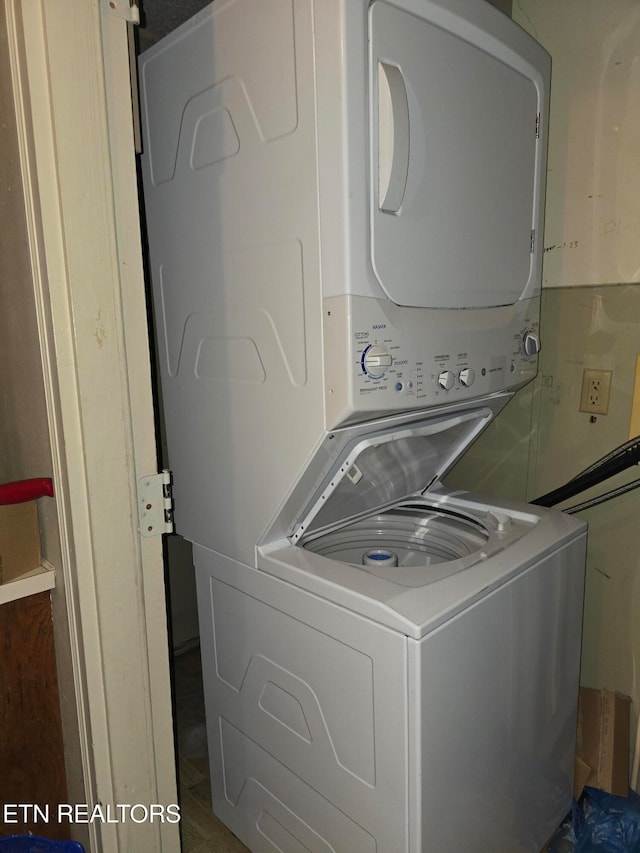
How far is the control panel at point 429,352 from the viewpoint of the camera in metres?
1.28

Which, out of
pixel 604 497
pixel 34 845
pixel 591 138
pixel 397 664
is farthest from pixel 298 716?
pixel 591 138

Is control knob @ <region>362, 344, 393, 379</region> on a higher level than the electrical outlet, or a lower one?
higher

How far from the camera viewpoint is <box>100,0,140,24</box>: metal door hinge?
113cm

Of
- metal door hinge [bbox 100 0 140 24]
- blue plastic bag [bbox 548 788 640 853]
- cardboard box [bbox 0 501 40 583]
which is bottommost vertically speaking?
blue plastic bag [bbox 548 788 640 853]

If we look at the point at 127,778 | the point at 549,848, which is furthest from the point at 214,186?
the point at 549,848

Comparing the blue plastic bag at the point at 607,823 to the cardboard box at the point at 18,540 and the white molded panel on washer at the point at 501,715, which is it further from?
the cardboard box at the point at 18,540

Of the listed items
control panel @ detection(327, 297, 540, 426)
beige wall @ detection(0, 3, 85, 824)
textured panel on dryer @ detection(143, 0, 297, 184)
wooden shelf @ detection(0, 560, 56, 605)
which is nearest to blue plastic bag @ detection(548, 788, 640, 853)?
control panel @ detection(327, 297, 540, 426)

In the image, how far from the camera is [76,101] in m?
1.10

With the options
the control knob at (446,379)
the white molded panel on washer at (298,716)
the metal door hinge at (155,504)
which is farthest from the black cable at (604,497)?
the metal door hinge at (155,504)

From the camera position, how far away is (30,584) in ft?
4.34

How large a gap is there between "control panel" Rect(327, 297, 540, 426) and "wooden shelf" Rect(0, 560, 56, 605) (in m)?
0.76

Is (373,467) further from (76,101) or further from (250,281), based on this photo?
(76,101)

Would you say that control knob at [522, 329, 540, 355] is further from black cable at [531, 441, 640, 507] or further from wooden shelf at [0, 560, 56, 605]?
wooden shelf at [0, 560, 56, 605]

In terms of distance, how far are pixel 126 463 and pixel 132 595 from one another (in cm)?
29
